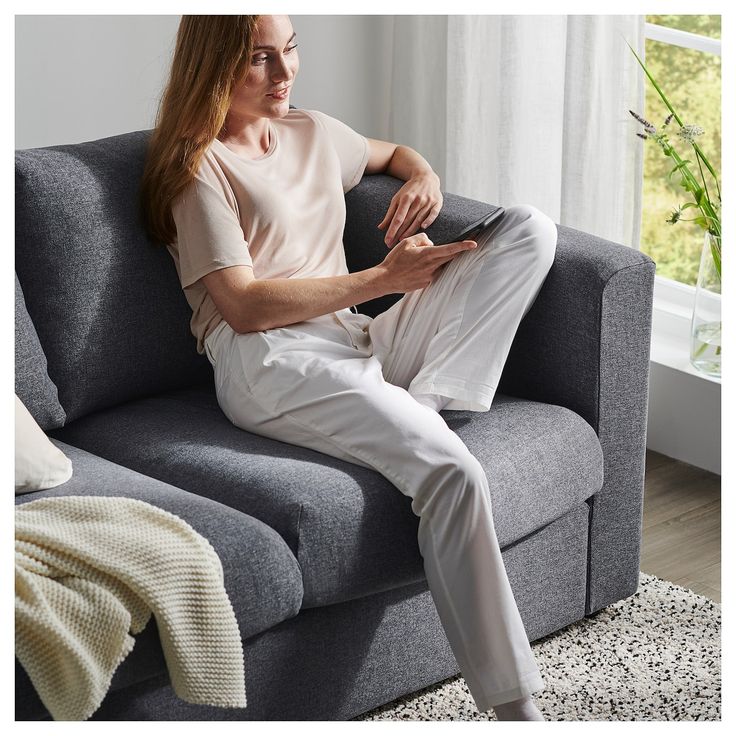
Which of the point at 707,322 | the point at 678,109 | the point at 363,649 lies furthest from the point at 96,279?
the point at 678,109

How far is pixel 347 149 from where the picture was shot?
248 cm

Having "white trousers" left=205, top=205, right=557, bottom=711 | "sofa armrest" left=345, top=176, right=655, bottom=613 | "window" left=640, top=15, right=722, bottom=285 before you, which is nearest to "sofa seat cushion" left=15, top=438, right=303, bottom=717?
"white trousers" left=205, top=205, right=557, bottom=711

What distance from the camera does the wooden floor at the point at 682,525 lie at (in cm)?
247

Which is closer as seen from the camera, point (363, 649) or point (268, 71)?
point (363, 649)

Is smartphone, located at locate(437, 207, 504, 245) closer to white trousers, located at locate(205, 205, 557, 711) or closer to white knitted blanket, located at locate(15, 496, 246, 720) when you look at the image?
white trousers, located at locate(205, 205, 557, 711)

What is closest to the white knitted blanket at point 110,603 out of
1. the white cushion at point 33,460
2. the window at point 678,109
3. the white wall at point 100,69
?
the white cushion at point 33,460

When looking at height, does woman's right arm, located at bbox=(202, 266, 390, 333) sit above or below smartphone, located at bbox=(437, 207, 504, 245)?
below

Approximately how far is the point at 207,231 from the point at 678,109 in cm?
189

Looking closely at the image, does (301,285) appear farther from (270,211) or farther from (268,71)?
(268,71)

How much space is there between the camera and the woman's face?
2135 millimetres

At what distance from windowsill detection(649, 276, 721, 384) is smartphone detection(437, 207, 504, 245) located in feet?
3.38

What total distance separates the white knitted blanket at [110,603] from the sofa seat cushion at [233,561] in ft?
0.10
